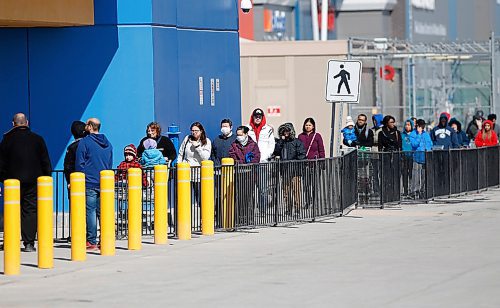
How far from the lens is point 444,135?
109 ft

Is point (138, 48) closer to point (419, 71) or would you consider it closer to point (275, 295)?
point (275, 295)

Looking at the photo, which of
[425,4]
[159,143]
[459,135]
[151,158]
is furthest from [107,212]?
[425,4]

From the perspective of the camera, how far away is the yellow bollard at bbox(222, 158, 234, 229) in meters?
20.0

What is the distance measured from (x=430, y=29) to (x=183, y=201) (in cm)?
4452

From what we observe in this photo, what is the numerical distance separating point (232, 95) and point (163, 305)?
48.7 feet

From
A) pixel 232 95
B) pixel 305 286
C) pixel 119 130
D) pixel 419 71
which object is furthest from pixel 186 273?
pixel 419 71

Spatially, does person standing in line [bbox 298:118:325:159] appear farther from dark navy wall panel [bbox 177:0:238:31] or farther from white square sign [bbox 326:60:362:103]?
dark navy wall panel [bbox 177:0:238:31]

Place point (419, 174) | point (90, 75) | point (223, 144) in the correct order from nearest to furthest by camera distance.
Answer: point (223, 144)
point (90, 75)
point (419, 174)

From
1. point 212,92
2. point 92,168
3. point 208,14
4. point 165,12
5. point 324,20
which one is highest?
point 324,20

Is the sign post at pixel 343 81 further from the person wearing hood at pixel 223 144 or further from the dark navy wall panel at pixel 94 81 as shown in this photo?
the dark navy wall panel at pixel 94 81

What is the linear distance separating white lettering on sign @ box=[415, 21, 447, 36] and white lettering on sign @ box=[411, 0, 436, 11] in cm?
72

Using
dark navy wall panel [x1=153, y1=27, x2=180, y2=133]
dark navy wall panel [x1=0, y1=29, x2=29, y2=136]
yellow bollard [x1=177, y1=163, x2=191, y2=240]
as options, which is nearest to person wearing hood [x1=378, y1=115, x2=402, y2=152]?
dark navy wall panel [x1=153, y1=27, x2=180, y2=133]

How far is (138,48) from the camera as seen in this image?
23344 millimetres

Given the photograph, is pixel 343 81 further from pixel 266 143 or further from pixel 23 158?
pixel 23 158
